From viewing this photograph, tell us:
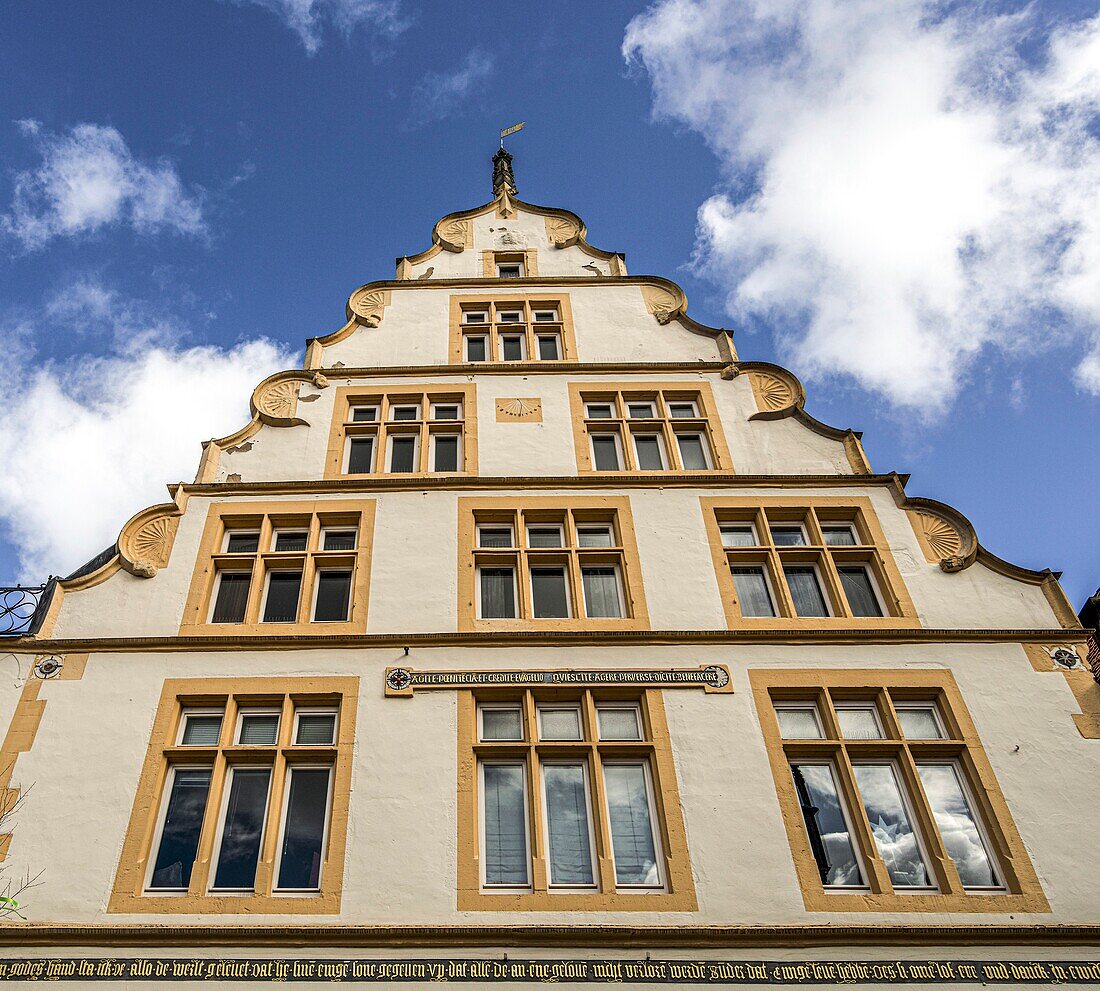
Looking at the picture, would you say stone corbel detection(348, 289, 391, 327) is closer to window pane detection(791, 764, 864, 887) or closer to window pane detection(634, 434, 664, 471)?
window pane detection(634, 434, 664, 471)

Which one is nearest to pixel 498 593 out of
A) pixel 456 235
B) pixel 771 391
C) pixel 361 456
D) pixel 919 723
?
pixel 361 456

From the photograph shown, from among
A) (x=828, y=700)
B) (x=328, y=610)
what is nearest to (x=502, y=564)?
(x=328, y=610)

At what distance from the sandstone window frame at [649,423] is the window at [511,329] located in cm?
122

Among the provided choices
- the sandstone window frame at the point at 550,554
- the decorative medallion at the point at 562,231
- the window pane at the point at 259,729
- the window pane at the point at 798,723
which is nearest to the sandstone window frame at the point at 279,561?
the window pane at the point at 259,729

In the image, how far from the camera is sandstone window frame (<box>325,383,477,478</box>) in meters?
16.6

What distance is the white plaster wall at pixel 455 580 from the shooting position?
556 inches

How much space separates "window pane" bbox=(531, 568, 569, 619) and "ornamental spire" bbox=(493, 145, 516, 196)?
482 inches

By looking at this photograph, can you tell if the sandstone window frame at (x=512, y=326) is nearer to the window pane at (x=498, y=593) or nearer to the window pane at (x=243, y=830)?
the window pane at (x=498, y=593)

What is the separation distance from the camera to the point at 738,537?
15609mm

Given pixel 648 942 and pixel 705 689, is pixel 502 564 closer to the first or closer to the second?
pixel 705 689

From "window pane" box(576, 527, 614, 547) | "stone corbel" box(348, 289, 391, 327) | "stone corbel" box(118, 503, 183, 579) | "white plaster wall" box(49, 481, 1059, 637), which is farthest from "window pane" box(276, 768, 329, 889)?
"stone corbel" box(348, 289, 391, 327)

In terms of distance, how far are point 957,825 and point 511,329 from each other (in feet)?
36.9

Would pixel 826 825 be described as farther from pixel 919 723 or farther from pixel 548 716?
pixel 548 716

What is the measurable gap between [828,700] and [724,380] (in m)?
6.72
